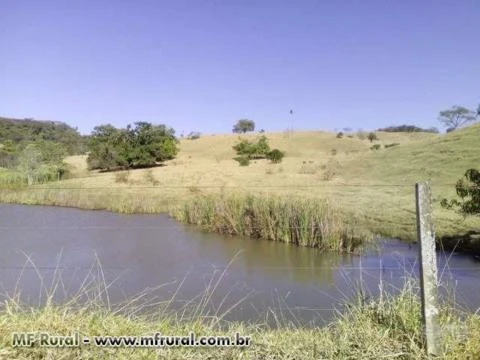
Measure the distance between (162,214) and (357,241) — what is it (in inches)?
331

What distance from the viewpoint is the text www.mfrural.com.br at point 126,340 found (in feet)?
8.93

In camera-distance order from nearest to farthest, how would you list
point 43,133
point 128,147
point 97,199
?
1. point 97,199
2. point 128,147
3. point 43,133

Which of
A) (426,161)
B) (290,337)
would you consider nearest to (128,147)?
(426,161)

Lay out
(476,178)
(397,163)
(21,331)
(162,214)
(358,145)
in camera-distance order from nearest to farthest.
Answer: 1. (21,331)
2. (476,178)
3. (162,214)
4. (397,163)
5. (358,145)

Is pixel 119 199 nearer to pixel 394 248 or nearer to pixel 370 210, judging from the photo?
pixel 370 210

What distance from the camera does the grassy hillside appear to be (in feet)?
46.4

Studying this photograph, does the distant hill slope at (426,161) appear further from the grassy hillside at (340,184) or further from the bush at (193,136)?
the bush at (193,136)

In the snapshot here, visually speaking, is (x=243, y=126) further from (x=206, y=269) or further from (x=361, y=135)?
(x=206, y=269)

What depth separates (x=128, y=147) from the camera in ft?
106

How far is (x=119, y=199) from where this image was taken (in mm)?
19219

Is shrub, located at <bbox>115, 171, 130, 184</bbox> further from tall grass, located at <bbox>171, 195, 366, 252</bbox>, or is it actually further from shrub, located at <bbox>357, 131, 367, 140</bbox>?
shrub, located at <bbox>357, 131, 367, 140</bbox>

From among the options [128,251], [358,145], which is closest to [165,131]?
[358,145]

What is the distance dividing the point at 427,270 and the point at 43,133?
64745 mm

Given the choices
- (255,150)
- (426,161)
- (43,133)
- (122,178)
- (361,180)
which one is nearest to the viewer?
(361,180)
